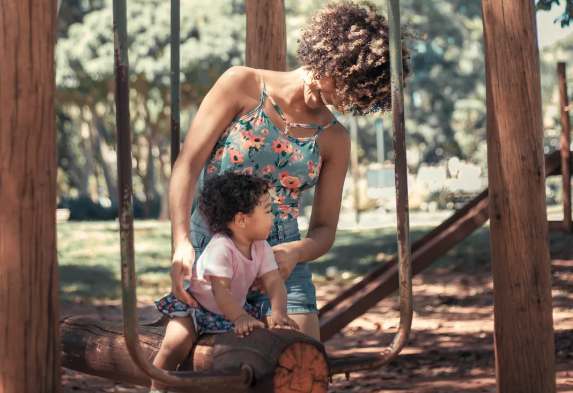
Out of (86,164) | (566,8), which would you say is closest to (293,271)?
(566,8)

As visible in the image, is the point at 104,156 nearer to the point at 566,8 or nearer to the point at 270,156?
the point at 566,8

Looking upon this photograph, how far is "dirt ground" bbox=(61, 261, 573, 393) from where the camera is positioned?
17.1 ft

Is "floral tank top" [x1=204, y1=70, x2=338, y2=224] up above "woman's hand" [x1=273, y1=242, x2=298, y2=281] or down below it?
above

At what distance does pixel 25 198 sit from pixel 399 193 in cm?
115

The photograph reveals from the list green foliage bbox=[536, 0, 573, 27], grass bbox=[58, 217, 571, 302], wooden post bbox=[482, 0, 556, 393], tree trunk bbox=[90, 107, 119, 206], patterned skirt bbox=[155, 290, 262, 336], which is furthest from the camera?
tree trunk bbox=[90, 107, 119, 206]

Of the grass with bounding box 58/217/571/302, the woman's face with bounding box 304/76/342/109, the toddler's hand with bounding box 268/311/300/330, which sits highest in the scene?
the woman's face with bounding box 304/76/342/109

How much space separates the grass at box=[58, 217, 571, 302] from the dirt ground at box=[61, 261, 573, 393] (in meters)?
0.68

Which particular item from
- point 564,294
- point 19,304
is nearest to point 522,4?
point 19,304

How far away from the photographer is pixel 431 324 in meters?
7.37

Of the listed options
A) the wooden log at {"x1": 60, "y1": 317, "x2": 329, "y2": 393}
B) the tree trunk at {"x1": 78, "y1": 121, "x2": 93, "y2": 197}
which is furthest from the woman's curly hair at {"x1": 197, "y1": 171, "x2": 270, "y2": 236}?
the tree trunk at {"x1": 78, "y1": 121, "x2": 93, "y2": 197}

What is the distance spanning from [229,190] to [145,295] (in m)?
7.34

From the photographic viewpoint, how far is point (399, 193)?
284 cm

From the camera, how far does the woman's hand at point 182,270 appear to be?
8.81ft

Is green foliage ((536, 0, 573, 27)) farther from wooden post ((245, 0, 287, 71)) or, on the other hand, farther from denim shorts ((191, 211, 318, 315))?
denim shorts ((191, 211, 318, 315))
